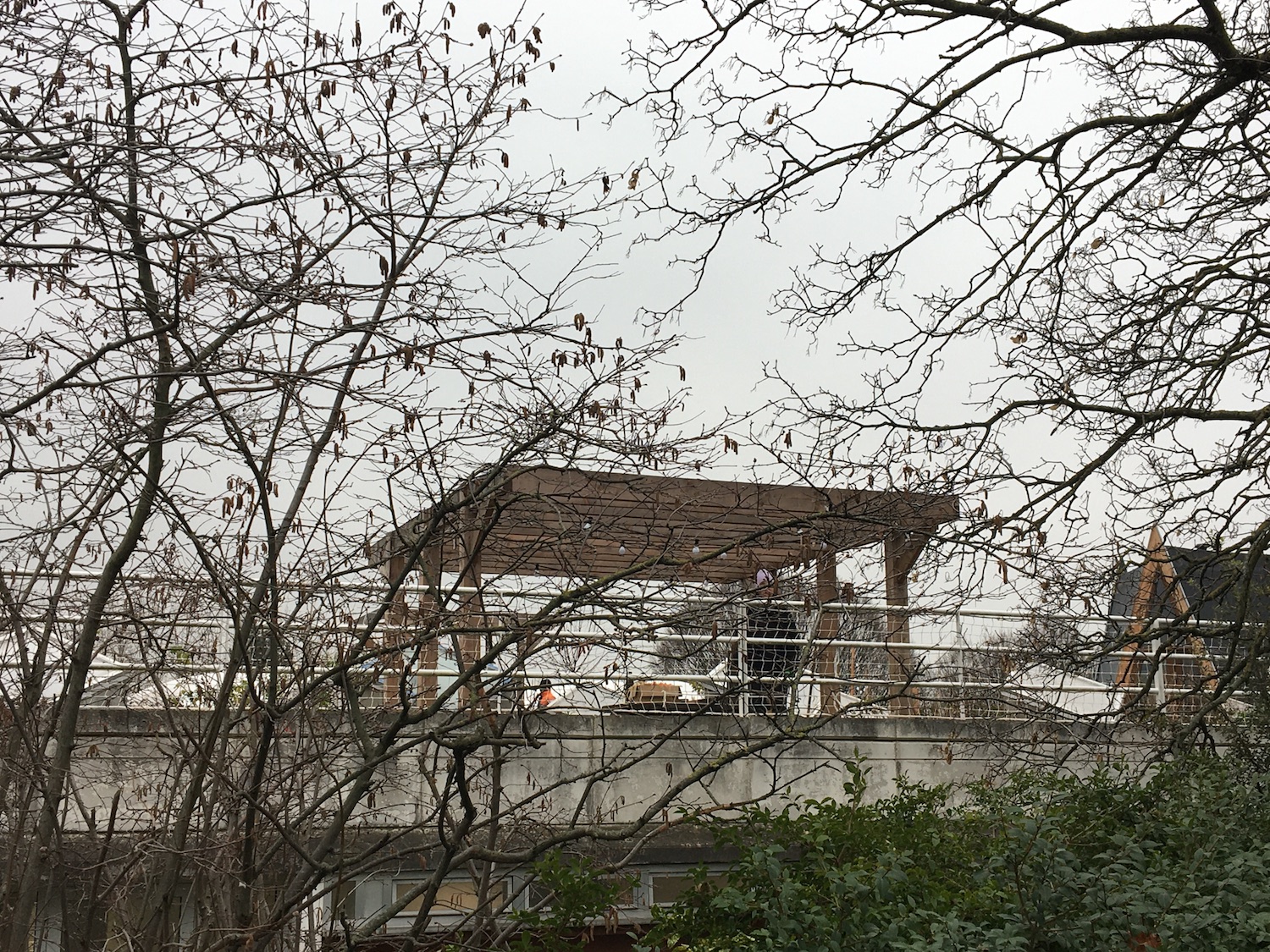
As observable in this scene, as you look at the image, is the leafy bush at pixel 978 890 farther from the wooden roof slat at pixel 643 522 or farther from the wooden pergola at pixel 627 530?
the wooden roof slat at pixel 643 522

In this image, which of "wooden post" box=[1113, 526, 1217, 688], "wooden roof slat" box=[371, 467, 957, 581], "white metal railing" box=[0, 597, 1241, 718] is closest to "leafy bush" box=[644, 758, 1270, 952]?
"white metal railing" box=[0, 597, 1241, 718]

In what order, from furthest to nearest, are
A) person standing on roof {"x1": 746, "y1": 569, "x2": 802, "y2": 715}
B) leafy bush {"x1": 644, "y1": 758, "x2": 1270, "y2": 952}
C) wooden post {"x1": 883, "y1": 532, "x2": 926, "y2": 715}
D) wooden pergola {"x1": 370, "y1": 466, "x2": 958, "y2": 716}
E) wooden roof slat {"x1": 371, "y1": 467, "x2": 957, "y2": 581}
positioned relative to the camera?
wooden post {"x1": 883, "y1": 532, "x2": 926, "y2": 715}, person standing on roof {"x1": 746, "y1": 569, "x2": 802, "y2": 715}, wooden roof slat {"x1": 371, "y1": 467, "x2": 957, "y2": 581}, wooden pergola {"x1": 370, "y1": 466, "x2": 958, "y2": 716}, leafy bush {"x1": 644, "y1": 758, "x2": 1270, "y2": 952}

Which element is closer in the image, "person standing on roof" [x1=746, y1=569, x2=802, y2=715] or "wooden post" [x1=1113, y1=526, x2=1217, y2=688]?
"person standing on roof" [x1=746, y1=569, x2=802, y2=715]

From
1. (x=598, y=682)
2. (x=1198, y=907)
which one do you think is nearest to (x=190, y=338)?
(x=598, y=682)

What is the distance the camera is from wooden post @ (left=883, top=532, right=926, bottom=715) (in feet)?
19.1

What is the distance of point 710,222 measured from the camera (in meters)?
6.48

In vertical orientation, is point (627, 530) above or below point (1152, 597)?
above

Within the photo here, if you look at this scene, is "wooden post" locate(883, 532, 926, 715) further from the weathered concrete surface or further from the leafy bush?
the leafy bush

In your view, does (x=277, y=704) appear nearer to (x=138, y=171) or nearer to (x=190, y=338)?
(x=190, y=338)

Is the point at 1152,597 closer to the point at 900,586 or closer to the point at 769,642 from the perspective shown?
the point at 900,586

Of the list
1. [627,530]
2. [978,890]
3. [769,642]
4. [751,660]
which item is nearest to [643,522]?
[627,530]

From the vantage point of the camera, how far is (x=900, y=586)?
8500 mm

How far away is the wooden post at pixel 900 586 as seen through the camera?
19.1 ft

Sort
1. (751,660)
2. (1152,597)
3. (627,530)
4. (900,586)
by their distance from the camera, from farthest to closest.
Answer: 1. (900,586)
2. (1152,597)
3. (751,660)
4. (627,530)
